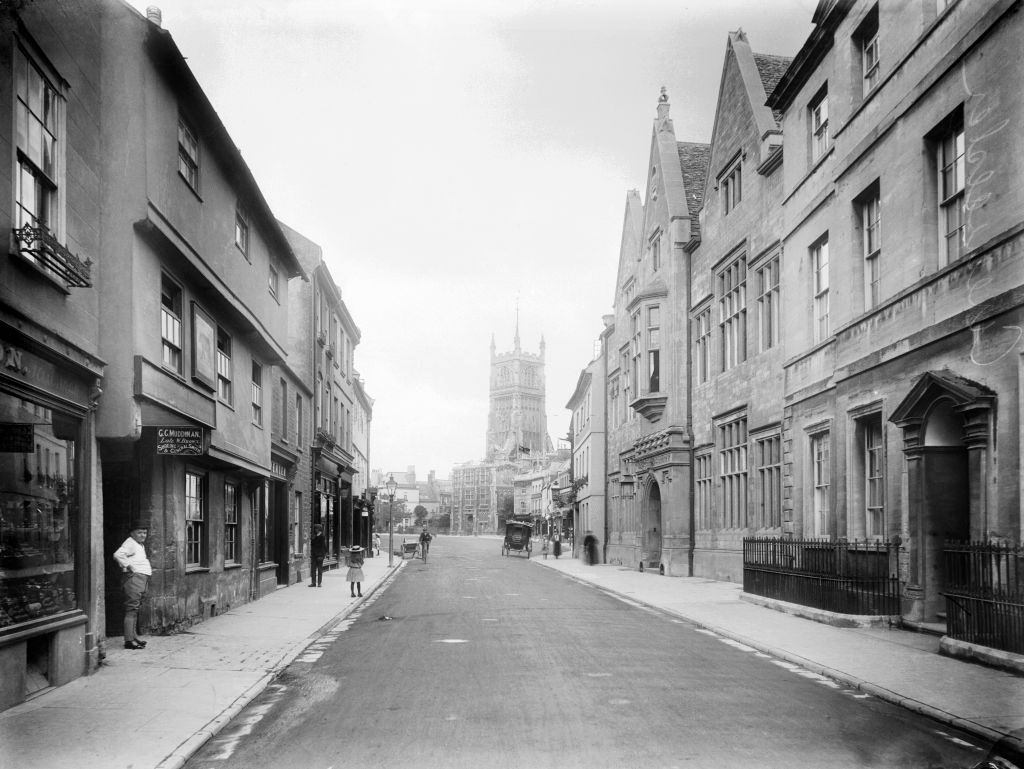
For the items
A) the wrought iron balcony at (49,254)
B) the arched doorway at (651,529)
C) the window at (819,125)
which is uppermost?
the window at (819,125)

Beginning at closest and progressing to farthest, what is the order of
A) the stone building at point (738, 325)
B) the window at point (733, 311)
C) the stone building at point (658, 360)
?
the stone building at point (738, 325) → the window at point (733, 311) → the stone building at point (658, 360)

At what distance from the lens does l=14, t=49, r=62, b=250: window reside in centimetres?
926

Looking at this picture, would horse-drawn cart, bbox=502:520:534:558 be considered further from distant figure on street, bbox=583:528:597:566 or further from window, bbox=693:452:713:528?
window, bbox=693:452:713:528

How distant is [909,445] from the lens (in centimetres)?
1445

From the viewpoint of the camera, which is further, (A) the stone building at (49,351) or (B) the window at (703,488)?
(B) the window at (703,488)

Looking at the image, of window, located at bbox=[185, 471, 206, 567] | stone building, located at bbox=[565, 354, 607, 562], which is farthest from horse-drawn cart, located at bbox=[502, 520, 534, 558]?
window, located at bbox=[185, 471, 206, 567]

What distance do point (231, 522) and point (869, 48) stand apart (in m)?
14.7

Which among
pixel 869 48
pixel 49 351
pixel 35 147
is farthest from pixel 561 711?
pixel 869 48

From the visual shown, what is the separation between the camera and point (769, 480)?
2383 centimetres

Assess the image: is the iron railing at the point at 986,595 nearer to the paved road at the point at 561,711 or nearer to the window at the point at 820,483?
the paved road at the point at 561,711

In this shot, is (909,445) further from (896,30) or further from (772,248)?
(772,248)

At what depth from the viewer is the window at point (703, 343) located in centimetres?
2931

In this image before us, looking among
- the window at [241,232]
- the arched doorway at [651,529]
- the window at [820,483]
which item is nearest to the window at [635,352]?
the arched doorway at [651,529]

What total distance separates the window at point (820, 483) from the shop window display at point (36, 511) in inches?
551
